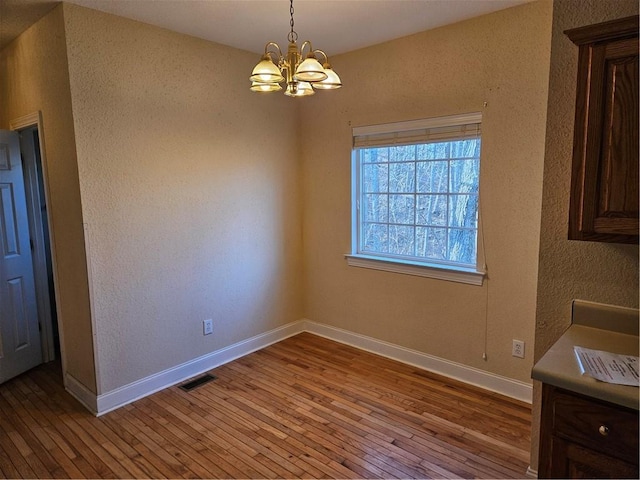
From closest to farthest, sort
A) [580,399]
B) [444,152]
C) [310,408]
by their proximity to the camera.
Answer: [580,399], [310,408], [444,152]

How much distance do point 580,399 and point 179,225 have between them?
107 inches

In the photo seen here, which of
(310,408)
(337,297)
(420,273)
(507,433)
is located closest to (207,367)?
(310,408)

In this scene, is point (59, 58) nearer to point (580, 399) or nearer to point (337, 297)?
point (337, 297)

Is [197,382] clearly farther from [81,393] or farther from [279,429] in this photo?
[279,429]

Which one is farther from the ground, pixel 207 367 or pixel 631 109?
pixel 631 109

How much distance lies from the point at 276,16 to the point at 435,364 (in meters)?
2.81

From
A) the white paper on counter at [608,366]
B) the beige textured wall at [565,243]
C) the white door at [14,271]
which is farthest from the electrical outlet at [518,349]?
the white door at [14,271]

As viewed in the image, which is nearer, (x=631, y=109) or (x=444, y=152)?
(x=631, y=109)

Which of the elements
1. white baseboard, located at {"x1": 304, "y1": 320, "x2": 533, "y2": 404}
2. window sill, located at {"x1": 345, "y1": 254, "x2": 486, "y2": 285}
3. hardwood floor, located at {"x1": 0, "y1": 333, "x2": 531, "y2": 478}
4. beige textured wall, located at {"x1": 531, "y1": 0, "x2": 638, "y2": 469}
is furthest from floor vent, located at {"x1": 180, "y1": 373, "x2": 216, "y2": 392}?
beige textured wall, located at {"x1": 531, "y1": 0, "x2": 638, "y2": 469}

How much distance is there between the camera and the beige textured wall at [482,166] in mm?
2729

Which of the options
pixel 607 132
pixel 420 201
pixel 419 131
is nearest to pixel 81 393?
pixel 420 201

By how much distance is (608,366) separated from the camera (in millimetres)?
1453

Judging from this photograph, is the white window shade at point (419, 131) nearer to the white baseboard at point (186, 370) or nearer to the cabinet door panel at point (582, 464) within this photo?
the white baseboard at point (186, 370)

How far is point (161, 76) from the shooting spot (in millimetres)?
3014
